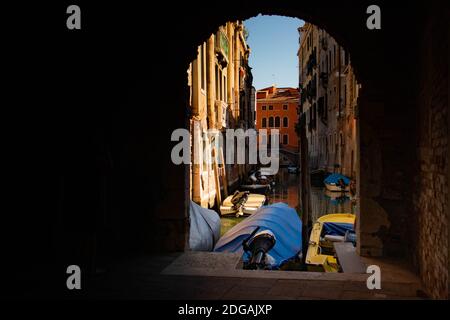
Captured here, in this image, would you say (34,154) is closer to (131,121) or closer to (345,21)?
(131,121)

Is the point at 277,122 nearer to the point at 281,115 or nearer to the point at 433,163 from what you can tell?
the point at 281,115

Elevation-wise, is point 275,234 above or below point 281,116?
below

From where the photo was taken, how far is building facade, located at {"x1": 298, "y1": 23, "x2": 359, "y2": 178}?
2497cm

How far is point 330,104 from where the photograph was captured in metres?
32.1

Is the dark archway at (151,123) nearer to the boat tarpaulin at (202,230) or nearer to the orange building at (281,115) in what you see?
the boat tarpaulin at (202,230)

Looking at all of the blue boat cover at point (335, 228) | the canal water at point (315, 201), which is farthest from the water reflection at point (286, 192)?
the blue boat cover at point (335, 228)

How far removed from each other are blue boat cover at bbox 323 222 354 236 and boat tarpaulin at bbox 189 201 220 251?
3.29 m

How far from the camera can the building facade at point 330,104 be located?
81.9 feet

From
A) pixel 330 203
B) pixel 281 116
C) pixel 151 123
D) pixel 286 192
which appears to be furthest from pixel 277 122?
pixel 151 123

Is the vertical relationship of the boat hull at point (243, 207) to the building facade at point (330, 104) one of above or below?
below

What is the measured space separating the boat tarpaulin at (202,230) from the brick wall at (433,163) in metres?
4.73

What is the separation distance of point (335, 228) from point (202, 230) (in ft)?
14.3

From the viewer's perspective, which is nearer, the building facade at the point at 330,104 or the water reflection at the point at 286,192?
the building facade at the point at 330,104

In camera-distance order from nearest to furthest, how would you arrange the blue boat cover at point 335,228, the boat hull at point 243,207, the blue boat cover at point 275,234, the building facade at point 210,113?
the blue boat cover at point 275,234 < the blue boat cover at point 335,228 < the building facade at point 210,113 < the boat hull at point 243,207
